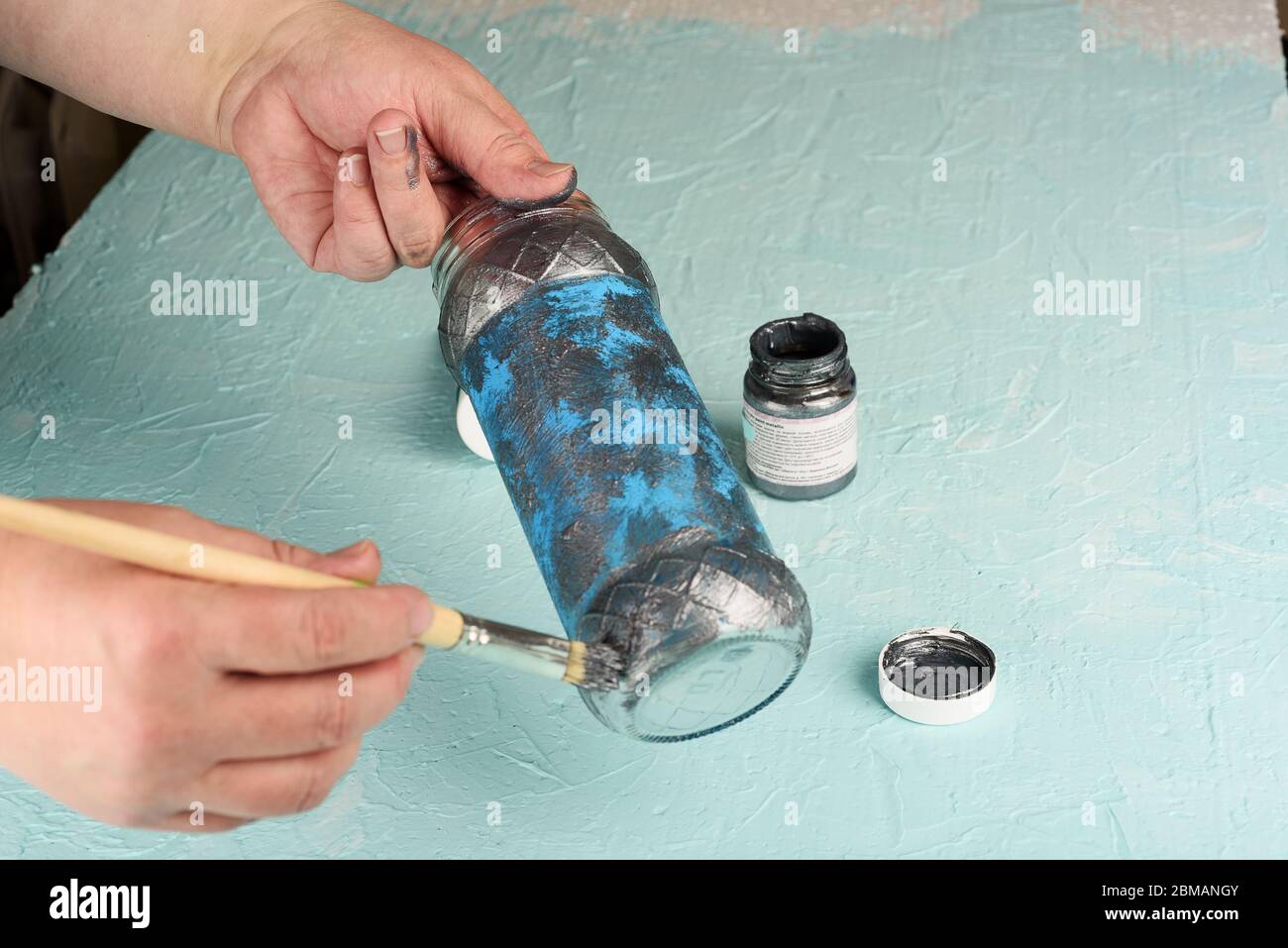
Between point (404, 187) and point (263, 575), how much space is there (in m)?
0.52

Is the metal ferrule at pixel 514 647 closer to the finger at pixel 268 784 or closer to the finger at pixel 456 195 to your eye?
the finger at pixel 268 784

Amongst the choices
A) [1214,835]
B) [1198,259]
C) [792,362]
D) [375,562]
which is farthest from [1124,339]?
[375,562]

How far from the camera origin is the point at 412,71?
1345 millimetres

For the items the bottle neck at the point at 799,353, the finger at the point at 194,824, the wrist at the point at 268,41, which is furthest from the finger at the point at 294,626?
the wrist at the point at 268,41

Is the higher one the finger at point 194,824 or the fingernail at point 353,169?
the fingernail at point 353,169

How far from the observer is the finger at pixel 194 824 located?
924 mm

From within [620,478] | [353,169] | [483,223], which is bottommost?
[620,478]

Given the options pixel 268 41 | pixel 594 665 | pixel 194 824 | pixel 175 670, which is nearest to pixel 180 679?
pixel 175 670

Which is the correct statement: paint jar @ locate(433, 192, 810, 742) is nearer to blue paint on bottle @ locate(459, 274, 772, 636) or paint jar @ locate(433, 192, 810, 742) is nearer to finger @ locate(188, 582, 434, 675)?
blue paint on bottle @ locate(459, 274, 772, 636)

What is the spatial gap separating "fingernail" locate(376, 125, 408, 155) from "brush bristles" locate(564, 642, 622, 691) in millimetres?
519

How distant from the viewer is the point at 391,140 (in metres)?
1.26

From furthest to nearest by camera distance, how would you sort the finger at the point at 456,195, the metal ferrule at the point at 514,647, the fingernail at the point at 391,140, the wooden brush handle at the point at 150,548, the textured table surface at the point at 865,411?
the finger at the point at 456,195 < the fingernail at the point at 391,140 < the textured table surface at the point at 865,411 < the metal ferrule at the point at 514,647 < the wooden brush handle at the point at 150,548

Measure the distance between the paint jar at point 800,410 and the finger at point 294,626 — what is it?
0.55 m

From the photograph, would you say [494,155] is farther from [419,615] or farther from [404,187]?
[419,615]
